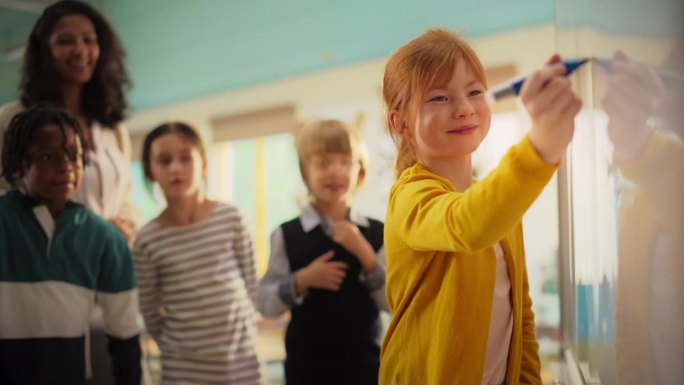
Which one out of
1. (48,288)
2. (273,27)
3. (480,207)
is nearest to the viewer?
→ (480,207)

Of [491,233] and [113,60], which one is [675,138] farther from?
[113,60]

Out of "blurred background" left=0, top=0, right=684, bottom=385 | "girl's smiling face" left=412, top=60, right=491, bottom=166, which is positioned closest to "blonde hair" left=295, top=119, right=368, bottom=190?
"blurred background" left=0, top=0, right=684, bottom=385

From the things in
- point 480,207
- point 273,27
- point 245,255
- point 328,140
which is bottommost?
point 245,255

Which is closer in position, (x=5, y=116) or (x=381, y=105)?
(x=381, y=105)

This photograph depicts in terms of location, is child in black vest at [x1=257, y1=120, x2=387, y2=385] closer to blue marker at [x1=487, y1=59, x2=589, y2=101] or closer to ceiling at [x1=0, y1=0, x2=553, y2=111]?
blue marker at [x1=487, y1=59, x2=589, y2=101]

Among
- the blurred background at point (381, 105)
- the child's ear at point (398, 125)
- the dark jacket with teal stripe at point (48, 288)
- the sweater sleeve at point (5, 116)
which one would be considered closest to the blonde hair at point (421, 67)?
the child's ear at point (398, 125)

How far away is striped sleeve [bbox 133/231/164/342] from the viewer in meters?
1.43

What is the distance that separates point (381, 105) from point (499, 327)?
0.31m

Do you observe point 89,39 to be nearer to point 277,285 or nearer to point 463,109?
point 277,285

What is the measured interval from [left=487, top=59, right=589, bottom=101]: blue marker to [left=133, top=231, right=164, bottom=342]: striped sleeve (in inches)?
42.6

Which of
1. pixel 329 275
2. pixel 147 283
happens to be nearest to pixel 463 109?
pixel 329 275

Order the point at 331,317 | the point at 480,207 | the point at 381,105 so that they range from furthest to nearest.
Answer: the point at 331,317, the point at 381,105, the point at 480,207

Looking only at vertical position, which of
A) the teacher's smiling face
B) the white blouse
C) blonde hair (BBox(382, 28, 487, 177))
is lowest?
the white blouse

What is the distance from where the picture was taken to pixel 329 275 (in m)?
1.23
